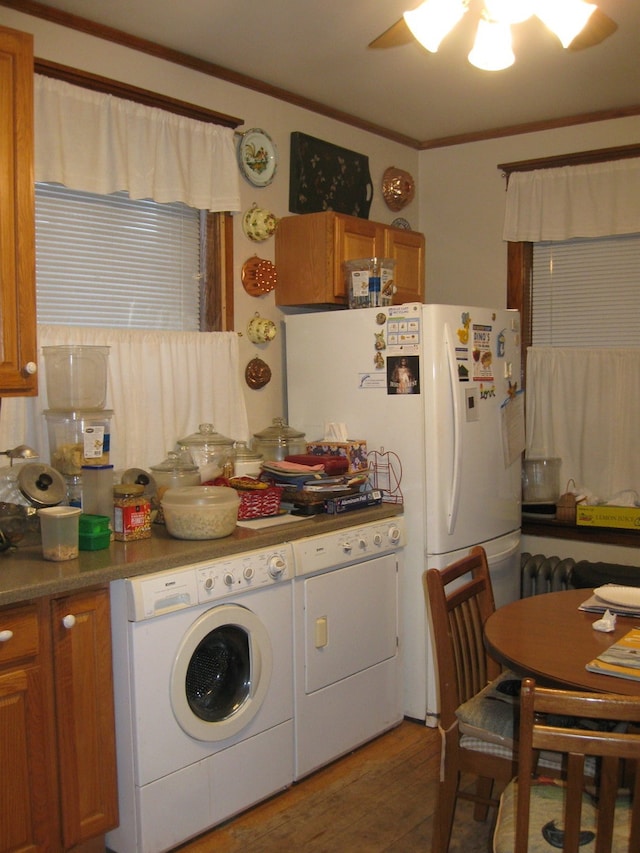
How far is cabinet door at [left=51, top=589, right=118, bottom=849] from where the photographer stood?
228cm

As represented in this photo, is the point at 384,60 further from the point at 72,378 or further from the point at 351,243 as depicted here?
the point at 72,378

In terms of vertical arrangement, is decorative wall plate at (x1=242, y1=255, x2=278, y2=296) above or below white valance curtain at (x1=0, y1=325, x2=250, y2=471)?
above

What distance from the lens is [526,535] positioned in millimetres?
4375

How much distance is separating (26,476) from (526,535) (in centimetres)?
274

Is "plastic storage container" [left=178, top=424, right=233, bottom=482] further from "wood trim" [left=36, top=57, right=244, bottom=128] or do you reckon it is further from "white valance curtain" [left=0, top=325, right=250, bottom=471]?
"wood trim" [left=36, top=57, right=244, bottom=128]

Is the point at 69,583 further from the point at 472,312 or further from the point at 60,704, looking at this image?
the point at 472,312

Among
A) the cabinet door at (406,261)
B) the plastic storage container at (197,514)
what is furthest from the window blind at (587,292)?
the plastic storage container at (197,514)

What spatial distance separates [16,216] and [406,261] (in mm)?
2216

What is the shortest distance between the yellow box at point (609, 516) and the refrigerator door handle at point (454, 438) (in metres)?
1.09

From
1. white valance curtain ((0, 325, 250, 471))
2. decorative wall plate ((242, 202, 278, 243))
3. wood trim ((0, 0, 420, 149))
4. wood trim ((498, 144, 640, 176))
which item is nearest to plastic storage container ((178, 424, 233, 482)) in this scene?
white valance curtain ((0, 325, 250, 471))

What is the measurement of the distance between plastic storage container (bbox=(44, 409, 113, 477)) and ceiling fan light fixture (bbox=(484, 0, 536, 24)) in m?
1.74

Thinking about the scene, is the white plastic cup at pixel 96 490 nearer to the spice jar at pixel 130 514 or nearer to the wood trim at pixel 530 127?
the spice jar at pixel 130 514

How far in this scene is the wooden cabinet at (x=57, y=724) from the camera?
2.16 m

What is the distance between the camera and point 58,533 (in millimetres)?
2391
